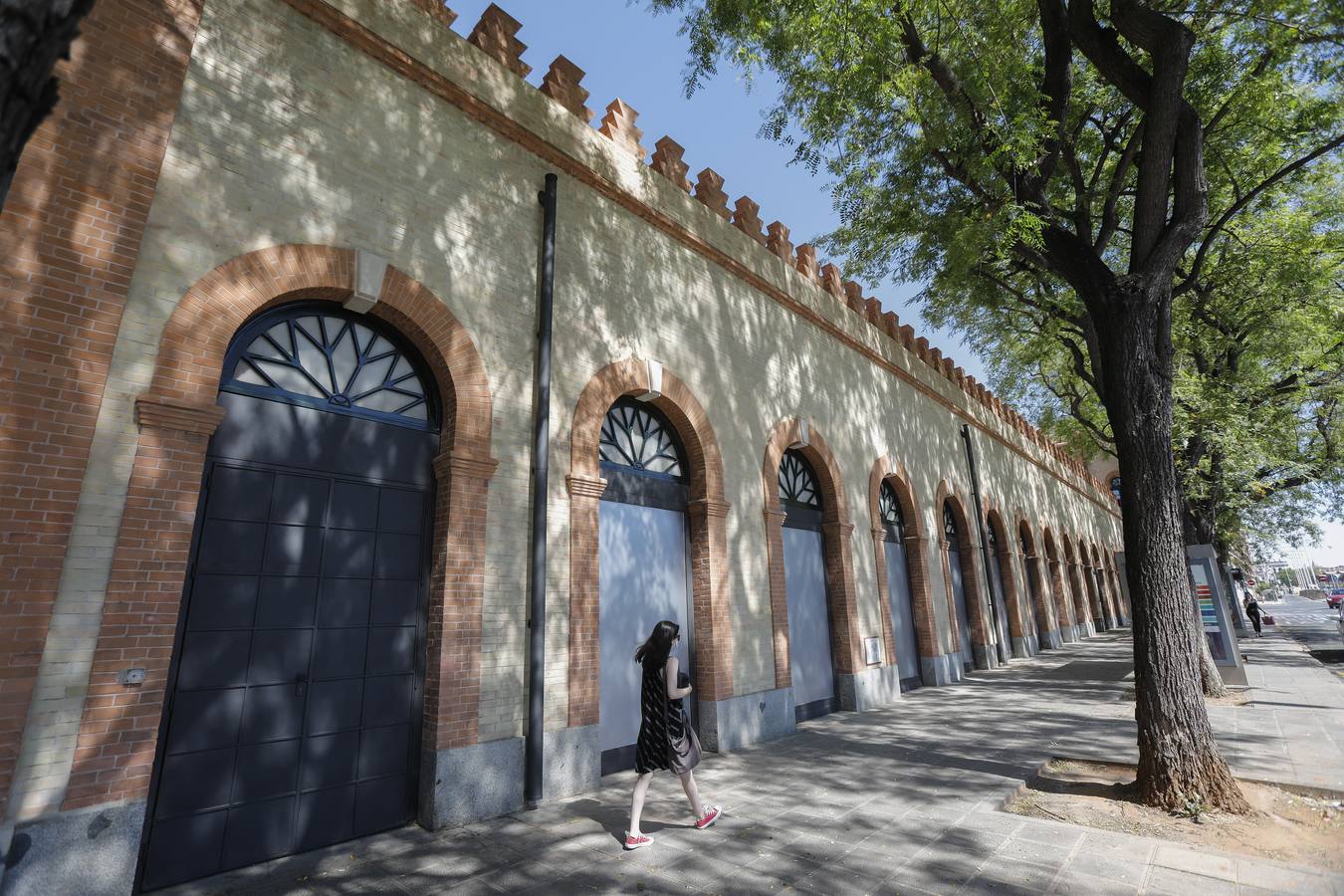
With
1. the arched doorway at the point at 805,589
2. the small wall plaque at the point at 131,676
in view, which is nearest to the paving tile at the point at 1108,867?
the arched doorway at the point at 805,589

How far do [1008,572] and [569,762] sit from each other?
1686cm

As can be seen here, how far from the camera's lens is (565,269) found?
7.40 metres

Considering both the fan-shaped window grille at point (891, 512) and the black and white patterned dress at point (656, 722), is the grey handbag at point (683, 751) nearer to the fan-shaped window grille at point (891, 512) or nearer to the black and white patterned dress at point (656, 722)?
the black and white patterned dress at point (656, 722)

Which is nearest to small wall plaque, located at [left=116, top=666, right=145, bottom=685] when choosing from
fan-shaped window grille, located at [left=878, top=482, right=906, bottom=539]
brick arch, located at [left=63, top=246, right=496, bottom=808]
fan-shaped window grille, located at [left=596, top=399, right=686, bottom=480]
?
brick arch, located at [left=63, top=246, right=496, bottom=808]

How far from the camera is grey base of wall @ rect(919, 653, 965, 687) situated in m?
13.3

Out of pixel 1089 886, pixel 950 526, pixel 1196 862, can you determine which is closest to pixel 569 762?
pixel 1089 886

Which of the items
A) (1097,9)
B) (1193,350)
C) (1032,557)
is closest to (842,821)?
(1097,9)

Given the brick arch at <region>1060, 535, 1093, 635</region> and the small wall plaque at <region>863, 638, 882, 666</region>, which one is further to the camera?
the brick arch at <region>1060, 535, 1093, 635</region>

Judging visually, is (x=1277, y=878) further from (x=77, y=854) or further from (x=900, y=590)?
(x=900, y=590)

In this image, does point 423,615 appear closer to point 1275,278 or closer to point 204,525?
point 204,525

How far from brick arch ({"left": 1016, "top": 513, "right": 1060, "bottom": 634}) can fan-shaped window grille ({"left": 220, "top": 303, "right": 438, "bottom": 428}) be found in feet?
68.0

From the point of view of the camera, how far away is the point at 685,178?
9.65 metres

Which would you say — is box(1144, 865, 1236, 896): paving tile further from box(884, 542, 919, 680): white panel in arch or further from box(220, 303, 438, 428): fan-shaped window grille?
box(884, 542, 919, 680): white panel in arch

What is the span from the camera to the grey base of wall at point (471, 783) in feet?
17.0
